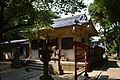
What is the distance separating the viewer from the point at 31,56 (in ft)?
82.4

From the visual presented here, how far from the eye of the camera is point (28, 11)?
13812 mm

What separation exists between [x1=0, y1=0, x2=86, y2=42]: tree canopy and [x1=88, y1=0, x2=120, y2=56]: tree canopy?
15.5 m

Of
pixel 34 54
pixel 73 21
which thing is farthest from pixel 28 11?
pixel 34 54

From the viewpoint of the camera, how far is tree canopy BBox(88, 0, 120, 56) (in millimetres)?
30297

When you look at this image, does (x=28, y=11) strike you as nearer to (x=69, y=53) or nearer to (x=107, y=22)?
(x=69, y=53)

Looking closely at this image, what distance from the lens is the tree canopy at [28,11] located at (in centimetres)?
1353

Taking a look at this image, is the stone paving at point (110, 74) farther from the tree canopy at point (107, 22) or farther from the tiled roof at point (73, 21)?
the tree canopy at point (107, 22)

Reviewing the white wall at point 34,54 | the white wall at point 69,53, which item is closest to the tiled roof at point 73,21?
the white wall at point 69,53

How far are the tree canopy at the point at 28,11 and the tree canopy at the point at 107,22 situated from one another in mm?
15509

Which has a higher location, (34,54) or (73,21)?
(73,21)

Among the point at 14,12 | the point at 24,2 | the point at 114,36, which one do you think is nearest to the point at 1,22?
the point at 14,12

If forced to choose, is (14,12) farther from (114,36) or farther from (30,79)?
(114,36)

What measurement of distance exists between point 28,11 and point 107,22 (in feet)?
84.9

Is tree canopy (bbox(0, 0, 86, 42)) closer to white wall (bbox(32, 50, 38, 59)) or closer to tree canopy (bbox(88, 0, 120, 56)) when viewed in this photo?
white wall (bbox(32, 50, 38, 59))
